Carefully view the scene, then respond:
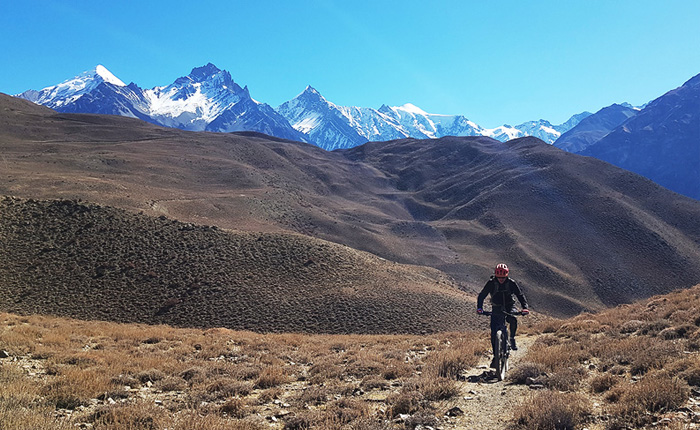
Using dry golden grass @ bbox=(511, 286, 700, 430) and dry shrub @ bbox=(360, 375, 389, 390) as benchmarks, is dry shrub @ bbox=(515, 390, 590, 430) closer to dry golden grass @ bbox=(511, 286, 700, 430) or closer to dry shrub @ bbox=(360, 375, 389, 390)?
dry golden grass @ bbox=(511, 286, 700, 430)

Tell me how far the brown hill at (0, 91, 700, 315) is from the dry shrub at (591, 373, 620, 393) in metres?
55.4

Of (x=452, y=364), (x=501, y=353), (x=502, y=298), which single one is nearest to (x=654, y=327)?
(x=502, y=298)

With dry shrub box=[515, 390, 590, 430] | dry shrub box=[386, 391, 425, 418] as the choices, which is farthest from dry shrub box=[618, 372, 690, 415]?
dry shrub box=[386, 391, 425, 418]

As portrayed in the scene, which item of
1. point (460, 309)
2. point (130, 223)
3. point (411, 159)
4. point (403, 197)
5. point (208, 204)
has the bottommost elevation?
point (460, 309)

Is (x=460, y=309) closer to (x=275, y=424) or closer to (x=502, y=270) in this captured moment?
(x=502, y=270)

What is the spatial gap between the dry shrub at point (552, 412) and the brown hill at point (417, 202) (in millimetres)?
55826

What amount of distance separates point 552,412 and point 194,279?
4186cm

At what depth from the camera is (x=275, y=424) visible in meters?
7.50

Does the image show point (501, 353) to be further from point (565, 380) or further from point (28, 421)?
point (28, 421)

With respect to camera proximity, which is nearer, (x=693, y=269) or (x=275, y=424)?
(x=275, y=424)

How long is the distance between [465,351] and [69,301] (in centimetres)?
3791

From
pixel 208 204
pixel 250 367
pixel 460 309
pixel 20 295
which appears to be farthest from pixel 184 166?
pixel 250 367

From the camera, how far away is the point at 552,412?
255 inches

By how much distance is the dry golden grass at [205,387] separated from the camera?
7043mm
